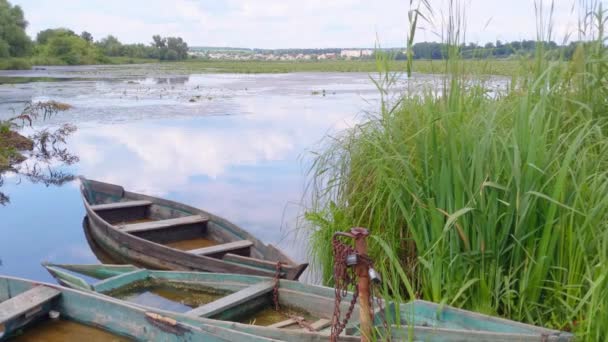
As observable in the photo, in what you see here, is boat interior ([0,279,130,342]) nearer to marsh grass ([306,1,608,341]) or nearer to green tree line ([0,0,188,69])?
marsh grass ([306,1,608,341])

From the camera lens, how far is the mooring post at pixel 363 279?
2.93m

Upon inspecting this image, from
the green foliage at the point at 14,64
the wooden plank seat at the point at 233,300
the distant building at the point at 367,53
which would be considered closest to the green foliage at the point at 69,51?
the green foliage at the point at 14,64

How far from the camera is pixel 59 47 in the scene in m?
60.1

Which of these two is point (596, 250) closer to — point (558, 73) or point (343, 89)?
point (558, 73)

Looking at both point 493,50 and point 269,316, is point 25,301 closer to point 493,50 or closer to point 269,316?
point 269,316

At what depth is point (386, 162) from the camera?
13.7 ft

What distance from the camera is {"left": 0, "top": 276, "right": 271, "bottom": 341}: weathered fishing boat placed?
4173 millimetres

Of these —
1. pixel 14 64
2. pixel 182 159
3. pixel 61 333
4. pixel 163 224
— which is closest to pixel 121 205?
pixel 163 224

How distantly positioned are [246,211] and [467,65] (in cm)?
558

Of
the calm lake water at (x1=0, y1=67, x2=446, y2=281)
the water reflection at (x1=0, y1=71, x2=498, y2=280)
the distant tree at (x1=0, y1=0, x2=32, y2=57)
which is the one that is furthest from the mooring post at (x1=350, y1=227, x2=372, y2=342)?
the distant tree at (x1=0, y1=0, x2=32, y2=57)

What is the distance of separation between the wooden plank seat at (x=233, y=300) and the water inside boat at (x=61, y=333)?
0.69 m

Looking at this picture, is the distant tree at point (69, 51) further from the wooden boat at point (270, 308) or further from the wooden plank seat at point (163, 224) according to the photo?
the wooden boat at point (270, 308)

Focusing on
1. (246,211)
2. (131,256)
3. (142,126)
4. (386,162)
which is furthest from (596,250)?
(142,126)

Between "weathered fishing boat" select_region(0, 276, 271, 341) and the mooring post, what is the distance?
1490 mm
